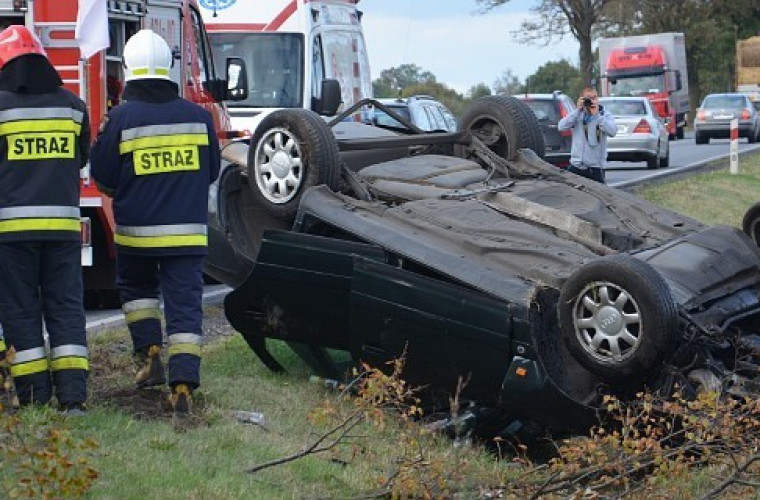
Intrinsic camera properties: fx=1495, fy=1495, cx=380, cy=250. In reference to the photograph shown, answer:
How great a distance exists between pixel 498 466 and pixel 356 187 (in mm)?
1875

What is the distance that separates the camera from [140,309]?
282 inches

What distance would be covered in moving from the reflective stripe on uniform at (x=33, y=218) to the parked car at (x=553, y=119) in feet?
53.9

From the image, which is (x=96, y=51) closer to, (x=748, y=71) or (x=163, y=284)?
(x=163, y=284)

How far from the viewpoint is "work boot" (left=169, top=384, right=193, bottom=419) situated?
6590 mm

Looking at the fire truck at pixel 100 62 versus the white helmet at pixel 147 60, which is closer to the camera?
the white helmet at pixel 147 60

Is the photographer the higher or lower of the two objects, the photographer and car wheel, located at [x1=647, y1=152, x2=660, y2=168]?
the higher

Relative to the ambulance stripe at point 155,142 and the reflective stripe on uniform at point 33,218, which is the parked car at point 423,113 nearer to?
the ambulance stripe at point 155,142

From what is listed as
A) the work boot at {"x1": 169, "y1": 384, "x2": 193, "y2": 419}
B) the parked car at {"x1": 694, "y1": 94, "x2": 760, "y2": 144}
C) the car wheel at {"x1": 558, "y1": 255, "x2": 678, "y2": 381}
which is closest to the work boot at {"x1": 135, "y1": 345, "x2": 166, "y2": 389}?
the work boot at {"x1": 169, "y1": 384, "x2": 193, "y2": 419}

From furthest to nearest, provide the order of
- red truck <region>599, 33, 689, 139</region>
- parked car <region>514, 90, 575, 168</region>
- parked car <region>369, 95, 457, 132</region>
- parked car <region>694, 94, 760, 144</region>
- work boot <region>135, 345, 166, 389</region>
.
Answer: red truck <region>599, 33, 689, 139</region>, parked car <region>694, 94, 760, 144</region>, parked car <region>369, 95, 457, 132</region>, parked car <region>514, 90, 575, 168</region>, work boot <region>135, 345, 166, 389</region>

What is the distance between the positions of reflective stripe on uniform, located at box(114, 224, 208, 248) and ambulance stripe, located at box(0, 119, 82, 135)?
540mm

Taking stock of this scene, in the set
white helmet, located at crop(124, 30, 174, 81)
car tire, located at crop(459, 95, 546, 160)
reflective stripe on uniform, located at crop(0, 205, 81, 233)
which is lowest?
reflective stripe on uniform, located at crop(0, 205, 81, 233)

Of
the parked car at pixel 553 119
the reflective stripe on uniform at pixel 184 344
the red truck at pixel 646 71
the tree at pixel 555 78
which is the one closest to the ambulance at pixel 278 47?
the parked car at pixel 553 119

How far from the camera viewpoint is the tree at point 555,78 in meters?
69.9

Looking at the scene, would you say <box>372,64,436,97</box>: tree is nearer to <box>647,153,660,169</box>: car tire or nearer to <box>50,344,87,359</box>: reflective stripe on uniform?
<box>647,153,660,169</box>: car tire
